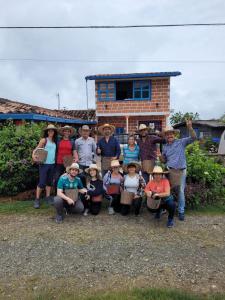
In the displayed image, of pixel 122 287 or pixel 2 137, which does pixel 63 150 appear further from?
pixel 122 287

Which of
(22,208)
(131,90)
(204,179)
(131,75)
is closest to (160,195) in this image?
(204,179)

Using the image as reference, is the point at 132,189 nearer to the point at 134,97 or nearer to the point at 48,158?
the point at 48,158

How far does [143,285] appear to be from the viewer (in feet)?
13.7

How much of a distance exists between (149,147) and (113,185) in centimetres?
114

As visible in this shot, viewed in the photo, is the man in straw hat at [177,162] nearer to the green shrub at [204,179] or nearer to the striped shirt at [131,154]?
the striped shirt at [131,154]

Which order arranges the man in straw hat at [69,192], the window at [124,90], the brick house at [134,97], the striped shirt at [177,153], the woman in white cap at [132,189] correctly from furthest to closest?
the window at [124,90], the brick house at [134,97], the woman in white cap at [132,189], the striped shirt at [177,153], the man in straw hat at [69,192]

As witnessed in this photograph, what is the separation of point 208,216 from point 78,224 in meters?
2.82

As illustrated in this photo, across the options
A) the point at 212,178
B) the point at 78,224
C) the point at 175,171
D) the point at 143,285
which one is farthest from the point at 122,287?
the point at 212,178

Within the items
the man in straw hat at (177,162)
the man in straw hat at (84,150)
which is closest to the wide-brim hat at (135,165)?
the man in straw hat at (177,162)

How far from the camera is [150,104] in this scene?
22734mm

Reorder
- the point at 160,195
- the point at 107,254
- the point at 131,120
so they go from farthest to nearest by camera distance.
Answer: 1. the point at 131,120
2. the point at 160,195
3. the point at 107,254

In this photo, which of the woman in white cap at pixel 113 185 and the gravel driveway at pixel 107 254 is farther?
the woman in white cap at pixel 113 185

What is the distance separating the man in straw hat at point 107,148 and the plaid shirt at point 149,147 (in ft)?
1.82

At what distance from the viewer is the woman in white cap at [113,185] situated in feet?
23.2
